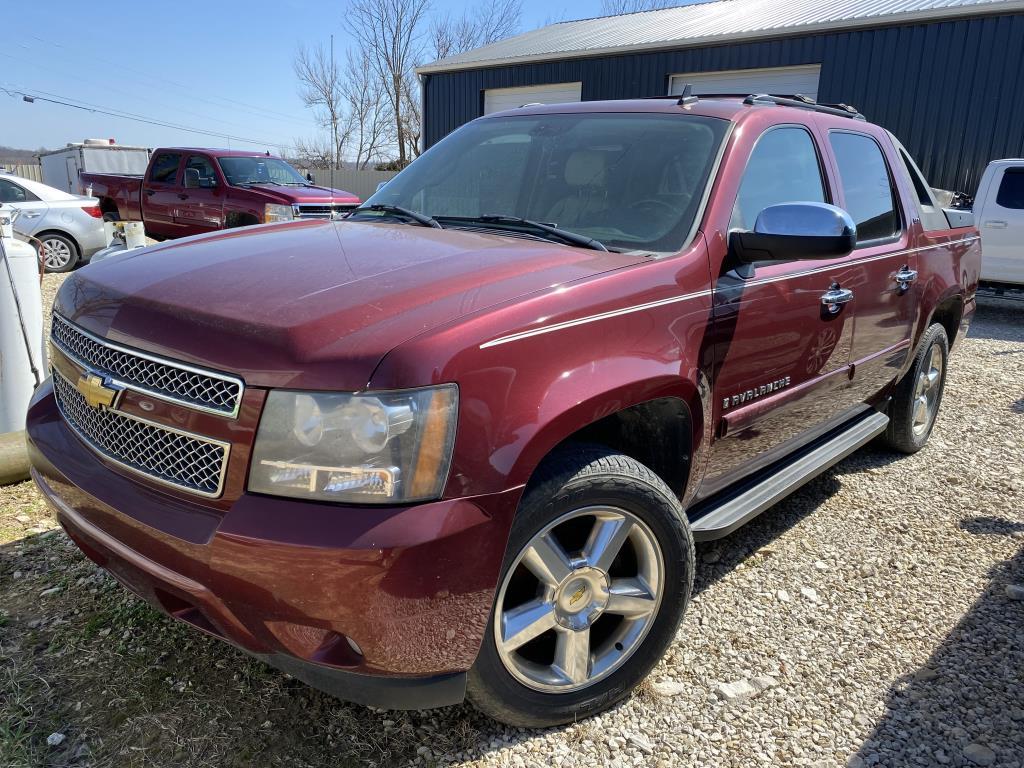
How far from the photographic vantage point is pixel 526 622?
2.07 metres

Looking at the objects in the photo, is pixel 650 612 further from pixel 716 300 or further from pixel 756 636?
pixel 716 300

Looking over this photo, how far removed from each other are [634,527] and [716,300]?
0.80 meters

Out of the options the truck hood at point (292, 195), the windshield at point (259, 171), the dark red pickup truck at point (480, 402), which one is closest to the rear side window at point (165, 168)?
the windshield at point (259, 171)

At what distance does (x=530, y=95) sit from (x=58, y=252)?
10258mm

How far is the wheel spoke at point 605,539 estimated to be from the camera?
85.4 inches

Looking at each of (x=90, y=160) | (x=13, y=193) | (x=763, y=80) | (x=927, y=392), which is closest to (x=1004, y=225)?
(x=763, y=80)

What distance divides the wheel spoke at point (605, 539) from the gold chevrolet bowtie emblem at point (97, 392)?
A: 135 centimetres

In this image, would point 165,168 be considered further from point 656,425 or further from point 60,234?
point 656,425

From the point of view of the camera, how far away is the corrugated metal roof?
11922 mm

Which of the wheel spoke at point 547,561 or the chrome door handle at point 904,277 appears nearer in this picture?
the wheel spoke at point 547,561

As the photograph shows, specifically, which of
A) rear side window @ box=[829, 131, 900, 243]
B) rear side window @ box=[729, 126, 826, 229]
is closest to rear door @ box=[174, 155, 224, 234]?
rear side window @ box=[829, 131, 900, 243]

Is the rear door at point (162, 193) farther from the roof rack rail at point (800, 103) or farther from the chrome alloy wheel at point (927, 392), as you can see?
the chrome alloy wheel at point (927, 392)

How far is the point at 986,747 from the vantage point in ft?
7.47

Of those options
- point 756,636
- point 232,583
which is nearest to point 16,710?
point 232,583
